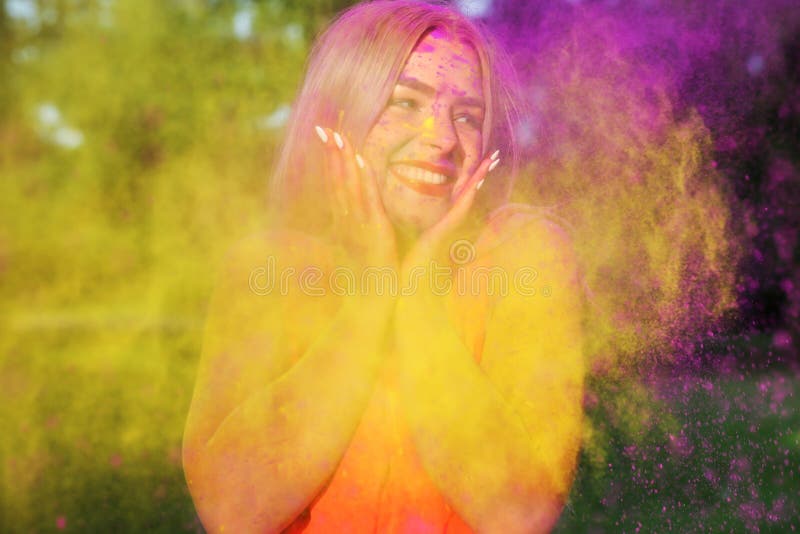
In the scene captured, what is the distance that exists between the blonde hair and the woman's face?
2 cm

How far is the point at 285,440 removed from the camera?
0.91 m

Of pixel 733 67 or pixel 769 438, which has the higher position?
pixel 733 67

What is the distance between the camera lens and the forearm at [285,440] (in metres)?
0.91

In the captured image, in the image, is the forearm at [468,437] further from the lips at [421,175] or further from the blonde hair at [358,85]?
the blonde hair at [358,85]

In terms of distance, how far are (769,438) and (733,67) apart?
87 centimetres

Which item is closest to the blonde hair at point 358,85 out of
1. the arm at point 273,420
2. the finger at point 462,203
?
the finger at point 462,203

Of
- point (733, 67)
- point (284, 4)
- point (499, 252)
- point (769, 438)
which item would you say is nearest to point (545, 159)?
point (499, 252)

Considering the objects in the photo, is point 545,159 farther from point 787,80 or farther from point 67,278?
point 67,278

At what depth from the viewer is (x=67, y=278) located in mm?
1055

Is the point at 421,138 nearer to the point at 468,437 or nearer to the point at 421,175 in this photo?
the point at 421,175

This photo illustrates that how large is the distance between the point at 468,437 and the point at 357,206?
372 mm

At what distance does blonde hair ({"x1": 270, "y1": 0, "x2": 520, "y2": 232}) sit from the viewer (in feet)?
3.37

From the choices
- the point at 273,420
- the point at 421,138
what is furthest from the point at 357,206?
the point at 273,420

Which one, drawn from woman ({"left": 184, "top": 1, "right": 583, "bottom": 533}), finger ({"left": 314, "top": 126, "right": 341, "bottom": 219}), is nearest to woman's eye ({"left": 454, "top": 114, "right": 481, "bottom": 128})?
woman ({"left": 184, "top": 1, "right": 583, "bottom": 533})
